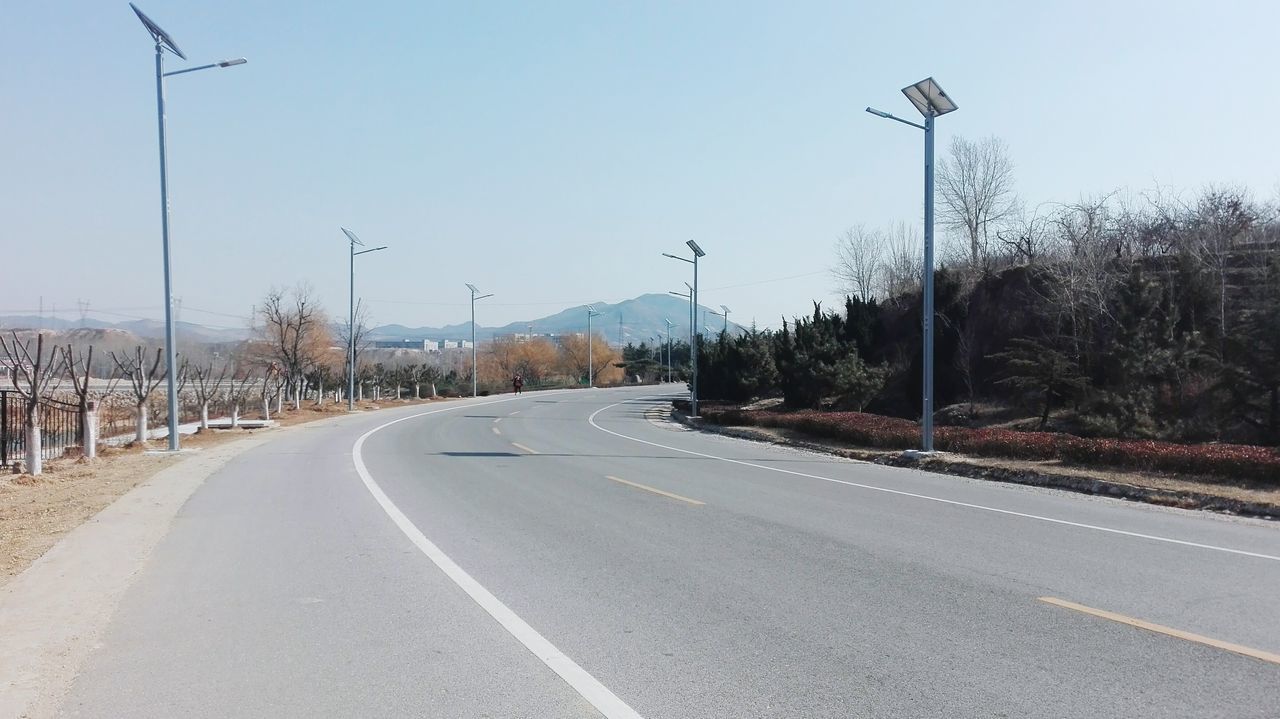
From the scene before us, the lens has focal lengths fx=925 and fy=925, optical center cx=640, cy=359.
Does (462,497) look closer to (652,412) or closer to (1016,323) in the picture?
(1016,323)

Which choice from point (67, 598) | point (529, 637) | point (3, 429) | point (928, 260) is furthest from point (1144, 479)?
point (3, 429)

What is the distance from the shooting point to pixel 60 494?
15500mm

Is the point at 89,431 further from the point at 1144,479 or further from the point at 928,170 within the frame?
the point at 1144,479

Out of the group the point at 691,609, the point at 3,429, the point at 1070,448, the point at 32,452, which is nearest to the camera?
the point at 691,609

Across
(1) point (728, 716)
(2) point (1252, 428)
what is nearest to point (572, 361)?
(2) point (1252, 428)

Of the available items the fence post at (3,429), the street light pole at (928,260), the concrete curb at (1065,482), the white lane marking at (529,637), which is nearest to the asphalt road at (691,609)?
the white lane marking at (529,637)

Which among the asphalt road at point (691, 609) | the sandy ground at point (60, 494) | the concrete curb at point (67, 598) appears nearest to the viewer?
the asphalt road at point (691, 609)

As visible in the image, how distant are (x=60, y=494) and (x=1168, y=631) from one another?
16163 mm

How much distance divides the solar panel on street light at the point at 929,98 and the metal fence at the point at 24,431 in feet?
69.4

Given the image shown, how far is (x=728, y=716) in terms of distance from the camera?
495 cm

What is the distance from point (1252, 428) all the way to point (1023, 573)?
677 inches

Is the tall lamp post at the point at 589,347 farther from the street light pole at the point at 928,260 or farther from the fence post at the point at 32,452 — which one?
the fence post at the point at 32,452

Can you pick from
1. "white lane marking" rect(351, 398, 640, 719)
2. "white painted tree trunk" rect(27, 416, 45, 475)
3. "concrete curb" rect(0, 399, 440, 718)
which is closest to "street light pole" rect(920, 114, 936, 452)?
"white lane marking" rect(351, 398, 640, 719)

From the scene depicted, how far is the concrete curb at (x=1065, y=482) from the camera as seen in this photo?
42.8 ft
